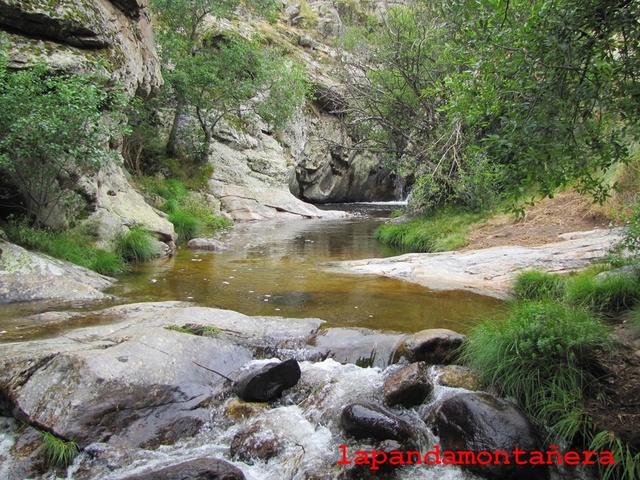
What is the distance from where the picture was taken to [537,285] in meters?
7.59

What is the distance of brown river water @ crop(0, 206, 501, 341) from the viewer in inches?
265

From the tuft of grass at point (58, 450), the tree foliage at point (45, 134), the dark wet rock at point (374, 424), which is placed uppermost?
the tree foliage at point (45, 134)

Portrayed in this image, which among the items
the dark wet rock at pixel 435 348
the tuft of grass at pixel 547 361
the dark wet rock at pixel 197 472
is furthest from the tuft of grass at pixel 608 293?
the dark wet rock at pixel 197 472

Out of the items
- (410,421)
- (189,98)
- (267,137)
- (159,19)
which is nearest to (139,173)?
(189,98)

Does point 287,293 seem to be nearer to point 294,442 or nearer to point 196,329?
point 196,329

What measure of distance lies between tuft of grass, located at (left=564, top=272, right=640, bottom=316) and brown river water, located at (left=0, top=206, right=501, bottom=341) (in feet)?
4.23

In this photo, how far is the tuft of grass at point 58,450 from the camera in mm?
3971

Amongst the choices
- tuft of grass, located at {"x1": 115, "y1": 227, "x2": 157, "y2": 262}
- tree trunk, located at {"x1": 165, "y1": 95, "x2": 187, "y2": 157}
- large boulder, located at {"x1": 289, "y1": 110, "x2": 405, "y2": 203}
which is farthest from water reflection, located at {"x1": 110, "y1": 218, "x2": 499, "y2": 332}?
large boulder, located at {"x1": 289, "y1": 110, "x2": 405, "y2": 203}

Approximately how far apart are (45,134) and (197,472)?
22.2 feet

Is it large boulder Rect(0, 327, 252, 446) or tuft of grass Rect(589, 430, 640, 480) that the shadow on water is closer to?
large boulder Rect(0, 327, 252, 446)

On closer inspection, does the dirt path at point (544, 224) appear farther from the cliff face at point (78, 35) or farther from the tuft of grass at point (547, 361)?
the cliff face at point (78, 35)

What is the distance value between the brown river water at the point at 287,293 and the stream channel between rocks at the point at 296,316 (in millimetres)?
19

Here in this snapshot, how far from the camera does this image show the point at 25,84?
791cm

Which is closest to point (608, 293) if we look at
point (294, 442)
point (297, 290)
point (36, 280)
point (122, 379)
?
point (294, 442)
